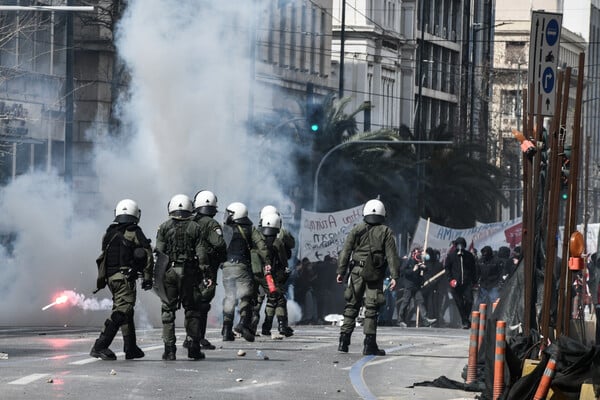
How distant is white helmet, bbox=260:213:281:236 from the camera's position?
22750 millimetres

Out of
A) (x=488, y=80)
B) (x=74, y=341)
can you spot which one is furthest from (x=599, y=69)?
(x=74, y=341)

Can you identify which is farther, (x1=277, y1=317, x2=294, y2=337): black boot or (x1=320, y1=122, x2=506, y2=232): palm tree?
(x1=320, y1=122, x2=506, y2=232): palm tree

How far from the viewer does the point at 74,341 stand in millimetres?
20391

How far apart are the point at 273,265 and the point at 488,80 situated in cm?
4913

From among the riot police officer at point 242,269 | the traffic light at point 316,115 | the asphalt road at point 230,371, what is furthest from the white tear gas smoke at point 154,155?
the asphalt road at point 230,371

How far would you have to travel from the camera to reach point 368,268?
18.9 m

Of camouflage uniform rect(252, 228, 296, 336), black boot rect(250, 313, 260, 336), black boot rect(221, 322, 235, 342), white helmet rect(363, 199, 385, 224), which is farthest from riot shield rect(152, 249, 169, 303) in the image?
camouflage uniform rect(252, 228, 296, 336)

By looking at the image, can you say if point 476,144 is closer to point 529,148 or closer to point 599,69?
point 529,148

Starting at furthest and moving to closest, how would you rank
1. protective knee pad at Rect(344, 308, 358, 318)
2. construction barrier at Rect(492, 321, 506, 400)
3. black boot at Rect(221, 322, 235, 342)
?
black boot at Rect(221, 322, 235, 342) < protective knee pad at Rect(344, 308, 358, 318) < construction barrier at Rect(492, 321, 506, 400)

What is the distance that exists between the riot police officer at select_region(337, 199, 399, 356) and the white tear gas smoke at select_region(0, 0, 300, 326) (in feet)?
32.9

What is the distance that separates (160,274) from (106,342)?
0.85m

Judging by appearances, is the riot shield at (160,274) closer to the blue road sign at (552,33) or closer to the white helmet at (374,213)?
the white helmet at (374,213)

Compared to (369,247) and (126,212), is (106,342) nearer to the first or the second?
(126,212)

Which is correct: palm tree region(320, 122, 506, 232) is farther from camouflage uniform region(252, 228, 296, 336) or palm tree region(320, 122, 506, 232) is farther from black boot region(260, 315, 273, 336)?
black boot region(260, 315, 273, 336)
